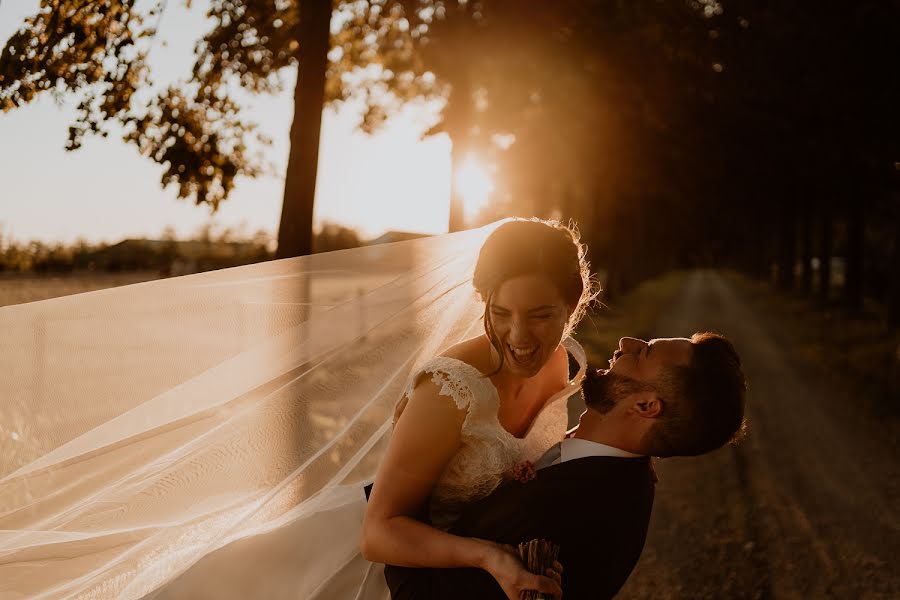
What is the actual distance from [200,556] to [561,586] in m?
1.36

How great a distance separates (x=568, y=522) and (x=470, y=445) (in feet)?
1.32

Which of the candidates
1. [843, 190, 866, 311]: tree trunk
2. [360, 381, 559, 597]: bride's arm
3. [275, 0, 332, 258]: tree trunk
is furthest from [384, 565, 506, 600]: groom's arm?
[843, 190, 866, 311]: tree trunk

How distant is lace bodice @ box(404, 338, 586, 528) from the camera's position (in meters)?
2.78

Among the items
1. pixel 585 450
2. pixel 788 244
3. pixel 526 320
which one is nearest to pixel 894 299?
pixel 585 450

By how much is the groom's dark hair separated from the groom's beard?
0.32ft

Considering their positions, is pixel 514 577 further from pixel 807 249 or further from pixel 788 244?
pixel 788 244

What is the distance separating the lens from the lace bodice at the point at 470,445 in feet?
9.11

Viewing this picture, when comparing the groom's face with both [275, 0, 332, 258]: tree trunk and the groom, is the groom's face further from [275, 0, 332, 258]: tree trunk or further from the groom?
[275, 0, 332, 258]: tree trunk

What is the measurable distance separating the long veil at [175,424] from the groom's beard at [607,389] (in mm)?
1046

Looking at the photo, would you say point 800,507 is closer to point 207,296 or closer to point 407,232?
point 407,232

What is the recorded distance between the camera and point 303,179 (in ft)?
27.1

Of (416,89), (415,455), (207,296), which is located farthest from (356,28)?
(415,455)

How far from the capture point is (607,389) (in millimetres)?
2928

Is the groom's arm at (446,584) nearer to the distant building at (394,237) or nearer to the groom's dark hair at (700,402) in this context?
the groom's dark hair at (700,402)
